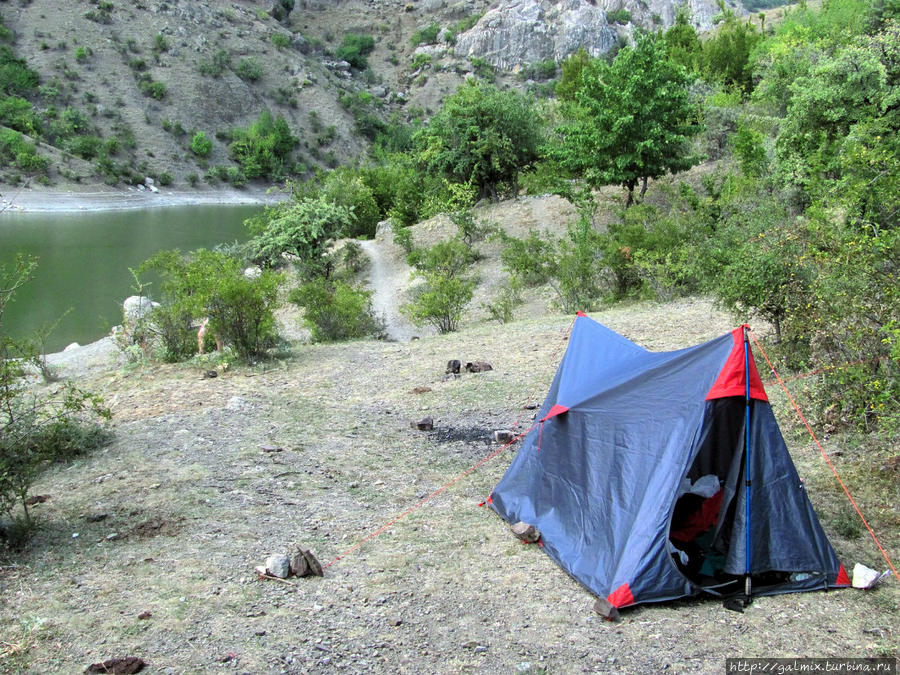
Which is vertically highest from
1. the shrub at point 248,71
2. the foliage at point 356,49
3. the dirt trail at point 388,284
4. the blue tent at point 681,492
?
the foliage at point 356,49

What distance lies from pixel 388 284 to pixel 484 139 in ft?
25.8

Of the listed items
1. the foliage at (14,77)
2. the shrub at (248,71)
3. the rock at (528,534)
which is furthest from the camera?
the shrub at (248,71)

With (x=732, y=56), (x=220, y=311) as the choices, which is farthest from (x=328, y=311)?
(x=732, y=56)

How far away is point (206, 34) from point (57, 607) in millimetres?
81719

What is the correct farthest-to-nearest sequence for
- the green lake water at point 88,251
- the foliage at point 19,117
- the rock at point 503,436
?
the foliage at point 19,117
the green lake water at point 88,251
the rock at point 503,436

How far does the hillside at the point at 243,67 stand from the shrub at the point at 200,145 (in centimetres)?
54

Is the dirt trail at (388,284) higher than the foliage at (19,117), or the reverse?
the foliage at (19,117)

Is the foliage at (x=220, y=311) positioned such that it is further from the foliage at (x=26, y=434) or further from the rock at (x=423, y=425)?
the rock at (x=423, y=425)

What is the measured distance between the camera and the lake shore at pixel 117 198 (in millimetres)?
45281

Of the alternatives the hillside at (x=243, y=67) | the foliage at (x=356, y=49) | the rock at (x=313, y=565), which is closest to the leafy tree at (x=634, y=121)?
the rock at (x=313, y=565)

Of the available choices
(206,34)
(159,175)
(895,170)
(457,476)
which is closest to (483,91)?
(895,170)

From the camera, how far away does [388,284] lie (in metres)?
24.9

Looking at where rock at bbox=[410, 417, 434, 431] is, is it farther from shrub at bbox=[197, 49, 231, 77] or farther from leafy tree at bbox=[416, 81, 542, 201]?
shrub at bbox=[197, 49, 231, 77]

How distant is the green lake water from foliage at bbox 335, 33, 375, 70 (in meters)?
47.5
